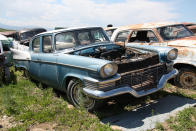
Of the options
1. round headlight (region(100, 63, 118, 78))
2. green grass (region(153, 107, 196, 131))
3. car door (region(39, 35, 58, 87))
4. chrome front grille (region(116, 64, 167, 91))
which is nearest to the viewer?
green grass (region(153, 107, 196, 131))

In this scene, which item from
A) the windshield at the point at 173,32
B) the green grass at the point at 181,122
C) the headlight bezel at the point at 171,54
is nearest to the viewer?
the green grass at the point at 181,122

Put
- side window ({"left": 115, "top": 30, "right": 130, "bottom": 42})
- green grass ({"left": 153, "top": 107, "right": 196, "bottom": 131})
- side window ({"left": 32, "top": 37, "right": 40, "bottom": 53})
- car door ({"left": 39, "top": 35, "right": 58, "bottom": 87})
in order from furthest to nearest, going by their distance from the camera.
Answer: side window ({"left": 115, "top": 30, "right": 130, "bottom": 42}), side window ({"left": 32, "top": 37, "right": 40, "bottom": 53}), car door ({"left": 39, "top": 35, "right": 58, "bottom": 87}), green grass ({"left": 153, "top": 107, "right": 196, "bottom": 131})

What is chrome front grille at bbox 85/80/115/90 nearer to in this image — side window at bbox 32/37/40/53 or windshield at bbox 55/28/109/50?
windshield at bbox 55/28/109/50

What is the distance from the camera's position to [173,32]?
550 centimetres

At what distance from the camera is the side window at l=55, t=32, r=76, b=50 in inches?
168

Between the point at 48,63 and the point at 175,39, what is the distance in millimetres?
3343

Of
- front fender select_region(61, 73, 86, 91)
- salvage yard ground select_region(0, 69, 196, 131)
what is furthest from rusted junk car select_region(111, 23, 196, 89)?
front fender select_region(61, 73, 86, 91)

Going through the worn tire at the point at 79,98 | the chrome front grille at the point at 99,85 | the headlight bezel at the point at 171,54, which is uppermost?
the headlight bezel at the point at 171,54

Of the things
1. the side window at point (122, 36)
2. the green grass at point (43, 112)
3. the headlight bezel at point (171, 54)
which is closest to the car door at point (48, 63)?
the green grass at point (43, 112)

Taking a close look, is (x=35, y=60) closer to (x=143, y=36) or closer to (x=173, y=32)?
(x=143, y=36)

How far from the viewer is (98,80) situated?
10.1 ft

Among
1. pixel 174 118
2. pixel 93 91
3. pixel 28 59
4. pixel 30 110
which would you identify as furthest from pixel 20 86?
pixel 174 118

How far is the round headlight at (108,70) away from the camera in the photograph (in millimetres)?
3061

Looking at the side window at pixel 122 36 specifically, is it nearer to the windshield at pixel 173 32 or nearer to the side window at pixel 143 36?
the side window at pixel 143 36
